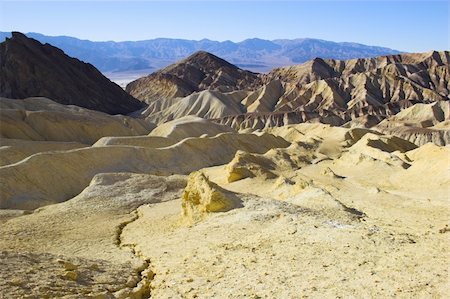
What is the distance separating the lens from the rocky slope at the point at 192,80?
133 meters

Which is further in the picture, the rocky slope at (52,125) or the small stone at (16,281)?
the rocky slope at (52,125)

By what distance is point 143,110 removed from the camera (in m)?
113

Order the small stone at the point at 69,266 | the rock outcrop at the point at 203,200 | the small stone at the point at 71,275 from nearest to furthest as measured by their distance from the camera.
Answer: the small stone at the point at 71,275
the small stone at the point at 69,266
the rock outcrop at the point at 203,200

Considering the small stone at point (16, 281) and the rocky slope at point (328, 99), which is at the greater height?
the small stone at point (16, 281)

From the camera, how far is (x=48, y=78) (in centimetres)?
9750

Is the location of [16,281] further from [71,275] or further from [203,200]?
[203,200]

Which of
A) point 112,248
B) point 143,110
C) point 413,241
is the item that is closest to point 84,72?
point 143,110

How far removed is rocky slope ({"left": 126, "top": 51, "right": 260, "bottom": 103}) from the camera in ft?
437

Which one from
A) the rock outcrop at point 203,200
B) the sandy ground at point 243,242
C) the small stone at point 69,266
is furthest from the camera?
the rock outcrop at point 203,200

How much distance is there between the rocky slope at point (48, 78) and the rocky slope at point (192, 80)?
24.2 meters

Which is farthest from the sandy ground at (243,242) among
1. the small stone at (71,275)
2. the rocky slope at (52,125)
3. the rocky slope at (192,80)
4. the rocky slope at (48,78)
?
the rocky slope at (192,80)

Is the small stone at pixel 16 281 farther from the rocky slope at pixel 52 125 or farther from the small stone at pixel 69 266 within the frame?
the rocky slope at pixel 52 125

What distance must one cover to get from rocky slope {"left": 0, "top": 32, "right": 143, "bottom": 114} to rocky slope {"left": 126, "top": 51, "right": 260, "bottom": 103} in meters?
24.2

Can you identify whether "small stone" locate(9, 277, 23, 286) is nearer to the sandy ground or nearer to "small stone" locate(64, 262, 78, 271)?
the sandy ground
